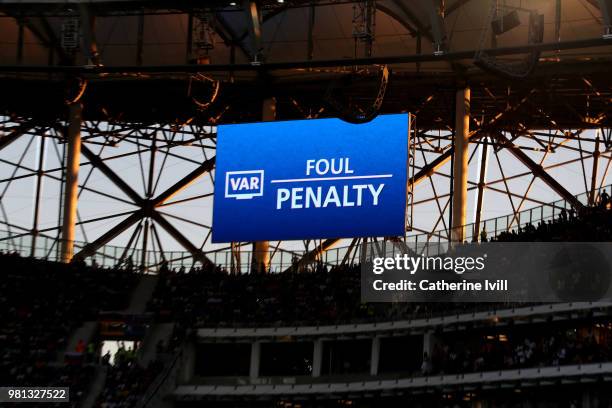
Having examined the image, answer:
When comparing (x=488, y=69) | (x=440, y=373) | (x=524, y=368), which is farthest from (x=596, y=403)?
(x=488, y=69)

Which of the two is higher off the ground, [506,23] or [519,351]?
[506,23]

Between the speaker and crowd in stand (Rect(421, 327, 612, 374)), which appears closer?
crowd in stand (Rect(421, 327, 612, 374))

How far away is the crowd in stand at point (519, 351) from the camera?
142ft

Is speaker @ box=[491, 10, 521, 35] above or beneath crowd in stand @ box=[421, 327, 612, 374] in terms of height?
above

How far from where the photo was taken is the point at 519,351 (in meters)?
45.8

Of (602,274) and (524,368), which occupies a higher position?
(602,274)

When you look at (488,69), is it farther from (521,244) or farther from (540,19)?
(521,244)

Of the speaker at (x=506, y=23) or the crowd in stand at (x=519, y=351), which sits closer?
the crowd in stand at (x=519, y=351)

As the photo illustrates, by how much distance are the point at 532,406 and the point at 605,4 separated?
1343cm

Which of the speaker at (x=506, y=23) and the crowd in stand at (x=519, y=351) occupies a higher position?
the speaker at (x=506, y=23)

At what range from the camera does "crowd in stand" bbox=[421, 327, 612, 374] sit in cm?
4316

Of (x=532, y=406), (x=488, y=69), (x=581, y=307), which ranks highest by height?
(x=488, y=69)

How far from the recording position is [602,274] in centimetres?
4325

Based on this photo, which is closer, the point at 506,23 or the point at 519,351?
the point at 519,351
